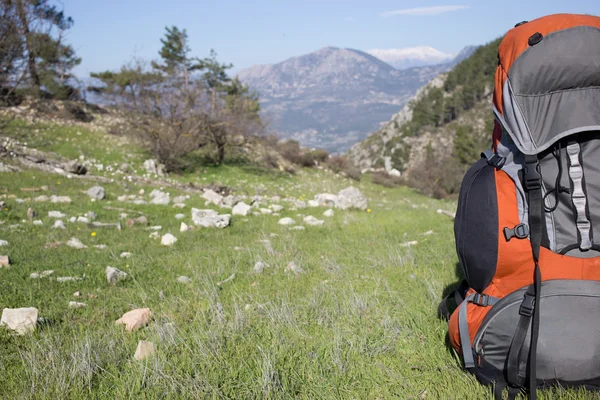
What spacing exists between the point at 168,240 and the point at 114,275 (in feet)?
6.32

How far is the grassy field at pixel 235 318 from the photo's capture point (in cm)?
237

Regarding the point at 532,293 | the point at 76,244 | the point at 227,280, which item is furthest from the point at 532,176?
the point at 76,244

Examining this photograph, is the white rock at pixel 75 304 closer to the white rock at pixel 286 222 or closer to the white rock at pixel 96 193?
the white rock at pixel 286 222

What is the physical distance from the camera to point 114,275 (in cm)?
439

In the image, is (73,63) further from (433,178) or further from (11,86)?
(433,178)

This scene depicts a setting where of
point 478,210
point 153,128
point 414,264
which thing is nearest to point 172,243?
point 414,264

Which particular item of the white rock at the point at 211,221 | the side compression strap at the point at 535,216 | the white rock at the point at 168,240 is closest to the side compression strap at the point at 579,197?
the side compression strap at the point at 535,216

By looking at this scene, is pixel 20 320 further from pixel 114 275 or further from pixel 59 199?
pixel 59 199

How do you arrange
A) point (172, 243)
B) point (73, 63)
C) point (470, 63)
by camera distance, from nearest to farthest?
1. point (172, 243)
2. point (73, 63)
3. point (470, 63)

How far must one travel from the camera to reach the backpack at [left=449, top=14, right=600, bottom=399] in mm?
2152

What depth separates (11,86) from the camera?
11.1 metres

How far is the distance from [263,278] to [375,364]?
2064 millimetres

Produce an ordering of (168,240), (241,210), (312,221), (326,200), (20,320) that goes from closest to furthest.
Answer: (20,320), (168,240), (312,221), (241,210), (326,200)

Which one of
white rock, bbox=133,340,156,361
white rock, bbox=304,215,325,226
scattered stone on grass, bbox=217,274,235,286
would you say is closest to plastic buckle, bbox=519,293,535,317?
white rock, bbox=133,340,156,361
